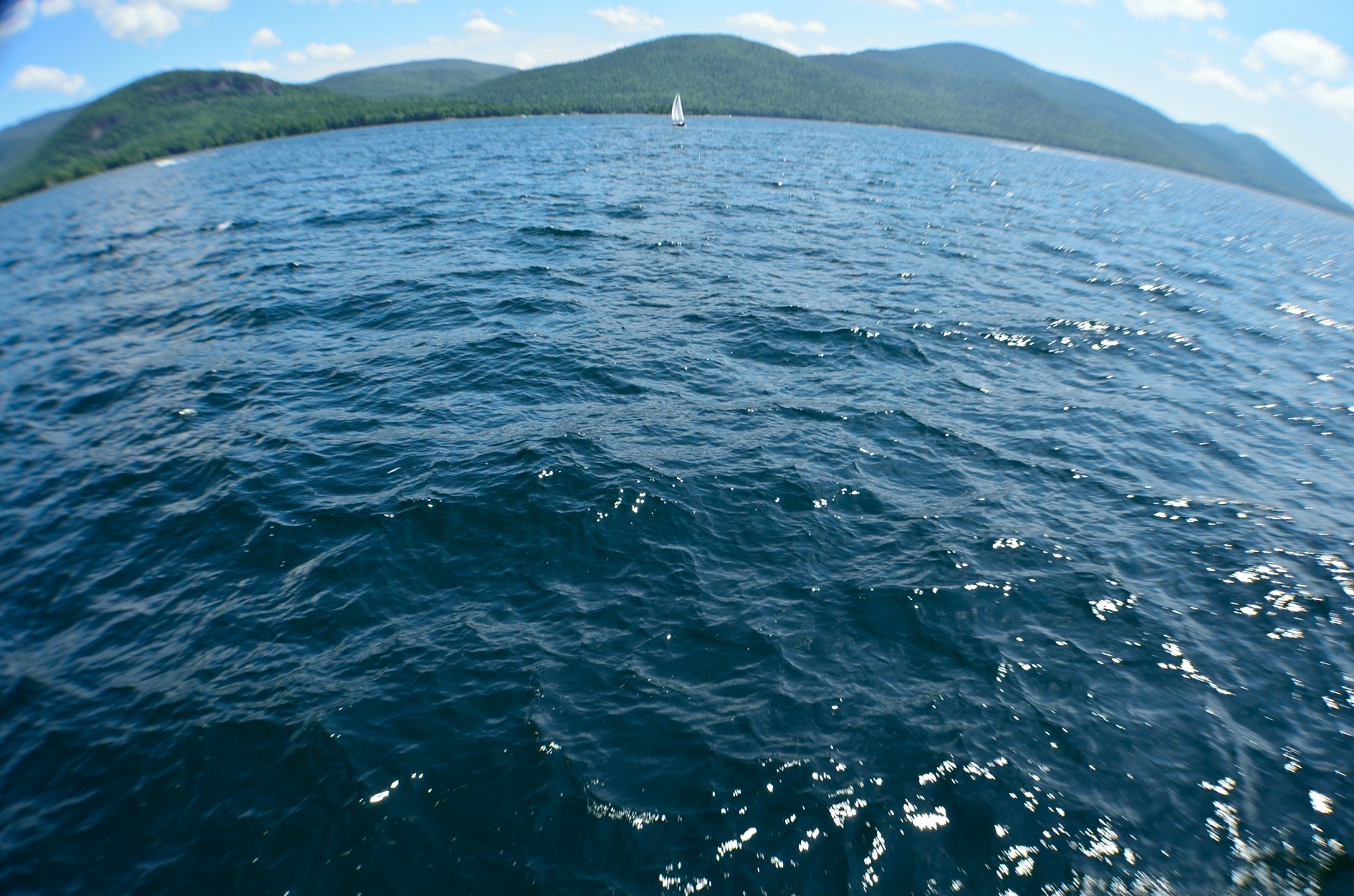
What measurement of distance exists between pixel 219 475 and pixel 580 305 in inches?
712

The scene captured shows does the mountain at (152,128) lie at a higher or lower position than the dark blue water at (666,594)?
higher

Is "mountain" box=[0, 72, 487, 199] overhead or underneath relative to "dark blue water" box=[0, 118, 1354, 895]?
overhead

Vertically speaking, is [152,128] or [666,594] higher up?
[152,128]

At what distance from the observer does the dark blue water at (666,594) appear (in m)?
9.52

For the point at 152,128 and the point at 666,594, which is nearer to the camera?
the point at 666,594

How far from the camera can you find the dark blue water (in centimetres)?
952

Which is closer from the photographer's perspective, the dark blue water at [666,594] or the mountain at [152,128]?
the dark blue water at [666,594]

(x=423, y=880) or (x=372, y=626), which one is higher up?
(x=372, y=626)

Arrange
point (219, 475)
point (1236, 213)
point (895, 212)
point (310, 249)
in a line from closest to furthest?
point (219, 475) < point (310, 249) < point (895, 212) < point (1236, 213)

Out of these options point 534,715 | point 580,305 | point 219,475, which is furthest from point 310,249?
point 534,715

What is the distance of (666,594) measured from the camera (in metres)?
13.9

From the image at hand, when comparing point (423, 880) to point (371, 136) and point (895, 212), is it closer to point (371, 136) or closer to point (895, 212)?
point (895, 212)

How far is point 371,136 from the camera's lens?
148 metres

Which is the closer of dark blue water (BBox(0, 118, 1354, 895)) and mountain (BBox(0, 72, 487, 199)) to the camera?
dark blue water (BBox(0, 118, 1354, 895))
